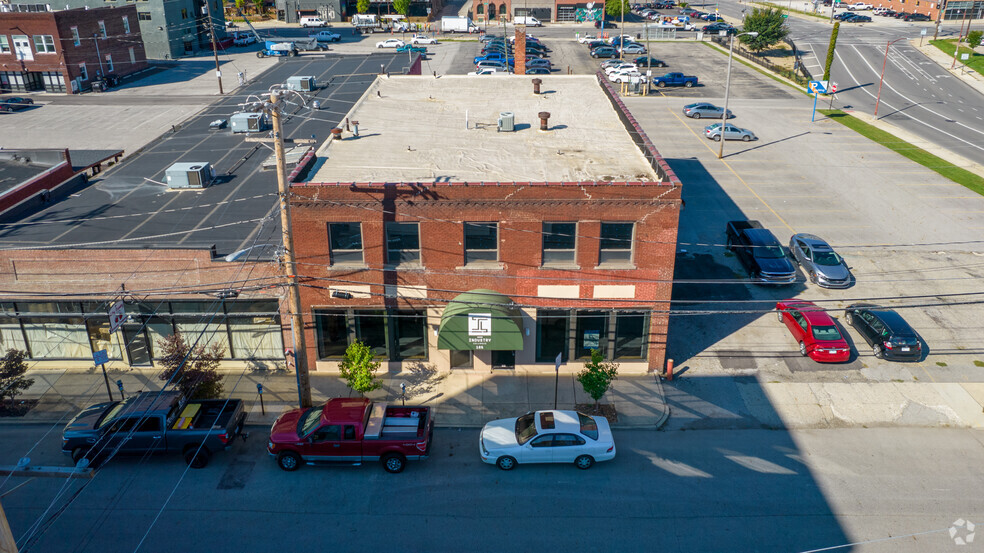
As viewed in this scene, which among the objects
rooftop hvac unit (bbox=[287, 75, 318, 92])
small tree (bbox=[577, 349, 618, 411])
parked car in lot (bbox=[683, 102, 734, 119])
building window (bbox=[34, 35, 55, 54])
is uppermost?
building window (bbox=[34, 35, 55, 54])

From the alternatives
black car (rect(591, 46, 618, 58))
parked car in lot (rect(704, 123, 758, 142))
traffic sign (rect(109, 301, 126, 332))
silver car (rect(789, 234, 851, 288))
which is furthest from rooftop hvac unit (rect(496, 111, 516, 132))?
black car (rect(591, 46, 618, 58))

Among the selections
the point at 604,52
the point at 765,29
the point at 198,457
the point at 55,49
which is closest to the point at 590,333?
the point at 198,457

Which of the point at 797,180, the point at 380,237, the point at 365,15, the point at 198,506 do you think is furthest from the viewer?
the point at 365,15

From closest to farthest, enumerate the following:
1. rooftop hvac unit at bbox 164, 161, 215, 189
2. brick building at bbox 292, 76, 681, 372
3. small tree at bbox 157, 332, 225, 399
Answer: small tree at bbox 157, 332, 225, 399, brick building at bbox 292, 76, 681, 372, rooftop hvac unit at bbox 164, 161, 215, 189

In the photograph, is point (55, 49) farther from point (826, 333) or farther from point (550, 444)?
point (826, 333)

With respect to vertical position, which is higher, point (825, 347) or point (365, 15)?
Answer: point (365, 15)

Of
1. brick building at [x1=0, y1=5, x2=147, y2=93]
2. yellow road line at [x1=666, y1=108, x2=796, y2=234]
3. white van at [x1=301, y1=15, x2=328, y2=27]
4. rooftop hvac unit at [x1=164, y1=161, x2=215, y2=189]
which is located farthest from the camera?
white van at [x1=301, y1=15, x2=328, y2=27]

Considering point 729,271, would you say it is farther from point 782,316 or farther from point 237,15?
point 237,15

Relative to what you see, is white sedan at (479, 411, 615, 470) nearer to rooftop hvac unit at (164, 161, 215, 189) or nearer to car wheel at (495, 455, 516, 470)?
car wheel at (495, 455, 516, 470)

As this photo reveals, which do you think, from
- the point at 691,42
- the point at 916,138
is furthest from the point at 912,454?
the point at 691,42
